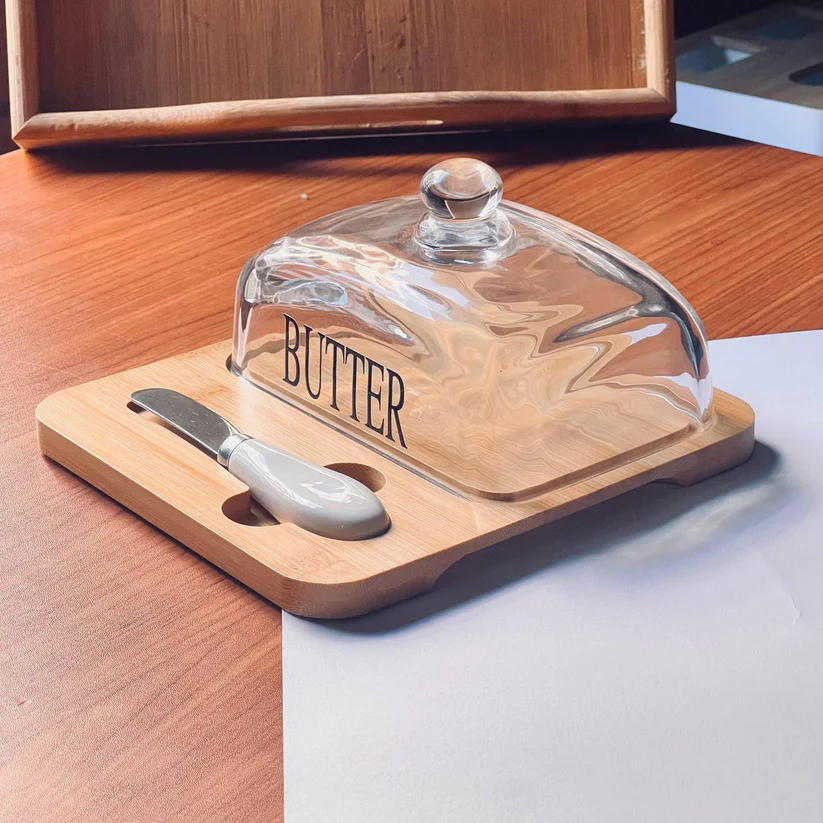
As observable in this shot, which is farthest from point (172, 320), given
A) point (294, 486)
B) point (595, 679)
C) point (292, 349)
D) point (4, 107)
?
point (4, 107)

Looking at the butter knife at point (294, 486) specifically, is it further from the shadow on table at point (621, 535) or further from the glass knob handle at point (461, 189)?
the glass knob handle at point (461, 189)

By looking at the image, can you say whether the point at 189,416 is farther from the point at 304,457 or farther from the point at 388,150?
the point at 388,150

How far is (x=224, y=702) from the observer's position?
43 centimetres

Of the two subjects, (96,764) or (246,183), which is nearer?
(96,764)

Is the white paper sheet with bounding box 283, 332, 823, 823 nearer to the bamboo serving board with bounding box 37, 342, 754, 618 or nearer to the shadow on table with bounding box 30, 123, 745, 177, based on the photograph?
the bamboo serving board with bounding box 37, 342, 754, 618

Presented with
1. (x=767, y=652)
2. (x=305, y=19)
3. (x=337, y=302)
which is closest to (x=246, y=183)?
(x=305, y=19)

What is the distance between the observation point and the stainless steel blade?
56 cm

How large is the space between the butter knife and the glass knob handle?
0.14 m

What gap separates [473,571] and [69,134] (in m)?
0.65

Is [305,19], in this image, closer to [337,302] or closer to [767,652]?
[337,302]

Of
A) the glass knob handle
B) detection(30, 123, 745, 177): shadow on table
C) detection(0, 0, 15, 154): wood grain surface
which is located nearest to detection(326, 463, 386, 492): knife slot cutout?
the glass knob handle

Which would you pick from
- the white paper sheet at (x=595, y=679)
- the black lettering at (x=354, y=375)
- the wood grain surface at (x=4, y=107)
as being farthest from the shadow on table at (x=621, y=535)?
the wood grain surface at (x=4, y=107)

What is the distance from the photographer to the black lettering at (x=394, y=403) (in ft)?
1.83

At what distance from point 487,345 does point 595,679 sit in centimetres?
16
